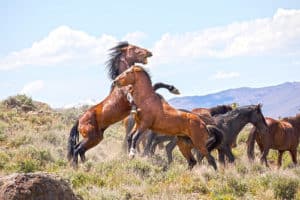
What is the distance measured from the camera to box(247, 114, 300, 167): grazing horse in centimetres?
1659

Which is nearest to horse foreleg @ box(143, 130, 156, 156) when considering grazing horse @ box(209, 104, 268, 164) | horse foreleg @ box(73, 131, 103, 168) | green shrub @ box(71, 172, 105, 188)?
grazing horse @ box(209, 104, 268, 164)

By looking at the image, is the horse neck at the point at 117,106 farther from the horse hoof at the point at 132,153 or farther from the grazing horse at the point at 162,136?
the grazing horse at the point at 162,136

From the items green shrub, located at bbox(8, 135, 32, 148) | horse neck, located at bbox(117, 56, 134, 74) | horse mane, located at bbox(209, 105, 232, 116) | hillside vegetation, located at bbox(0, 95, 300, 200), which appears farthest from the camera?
horse mane, located at bbox(209, 105, 232, 116)

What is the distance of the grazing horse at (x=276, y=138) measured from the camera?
54.4 ft

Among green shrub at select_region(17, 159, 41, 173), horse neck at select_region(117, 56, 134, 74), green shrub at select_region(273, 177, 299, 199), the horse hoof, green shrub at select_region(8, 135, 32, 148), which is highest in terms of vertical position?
horse neck at select_region(117, 56, 134, 74)

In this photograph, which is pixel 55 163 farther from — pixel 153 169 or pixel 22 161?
pixel 153 169

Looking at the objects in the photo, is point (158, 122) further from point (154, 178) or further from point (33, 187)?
point (33, 187)

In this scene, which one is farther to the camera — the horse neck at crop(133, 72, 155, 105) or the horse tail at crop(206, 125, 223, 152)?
the horse tail at crop(206, 125, 223, 152)

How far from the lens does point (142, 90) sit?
13.4 metres

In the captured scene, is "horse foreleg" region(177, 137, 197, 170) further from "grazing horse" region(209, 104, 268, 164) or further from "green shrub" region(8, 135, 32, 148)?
"green shrub" region(8, 135, 32, 148)

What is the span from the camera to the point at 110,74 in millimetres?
15422

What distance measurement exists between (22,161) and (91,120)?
2.57 m

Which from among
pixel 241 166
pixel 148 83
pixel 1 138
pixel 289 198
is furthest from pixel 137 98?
pixel 1 138

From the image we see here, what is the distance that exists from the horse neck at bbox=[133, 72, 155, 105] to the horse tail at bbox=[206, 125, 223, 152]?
1.51 metres
